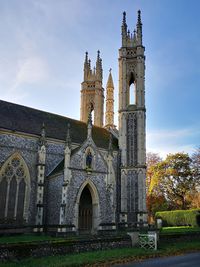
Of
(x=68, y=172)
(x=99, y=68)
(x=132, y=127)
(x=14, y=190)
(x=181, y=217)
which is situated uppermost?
(x=99, y=68)

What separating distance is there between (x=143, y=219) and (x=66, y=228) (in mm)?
10611

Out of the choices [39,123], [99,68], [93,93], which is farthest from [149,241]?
[99,68]

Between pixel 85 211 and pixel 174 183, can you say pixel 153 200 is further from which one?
pixel 85 211

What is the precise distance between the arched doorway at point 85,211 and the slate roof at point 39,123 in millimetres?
5691

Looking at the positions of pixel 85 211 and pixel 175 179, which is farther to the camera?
pixel 175 179

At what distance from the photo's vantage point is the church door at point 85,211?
29.5 m

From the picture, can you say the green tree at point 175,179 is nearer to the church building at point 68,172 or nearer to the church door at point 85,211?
the church building at point 68,172

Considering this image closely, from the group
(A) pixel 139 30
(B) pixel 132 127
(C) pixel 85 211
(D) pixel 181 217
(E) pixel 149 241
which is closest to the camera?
(E) pixel 149 241

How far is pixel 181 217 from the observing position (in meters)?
43.1

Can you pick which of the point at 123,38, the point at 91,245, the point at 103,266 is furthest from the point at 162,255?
the point at 123,38

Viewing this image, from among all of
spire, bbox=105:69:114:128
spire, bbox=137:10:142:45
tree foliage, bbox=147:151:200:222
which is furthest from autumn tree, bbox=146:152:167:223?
spire, bbox=137:10:142:45

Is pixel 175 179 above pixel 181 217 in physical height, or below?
above

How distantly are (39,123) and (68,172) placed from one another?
723 centimetres

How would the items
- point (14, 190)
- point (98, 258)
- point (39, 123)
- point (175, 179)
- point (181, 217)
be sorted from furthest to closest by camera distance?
point (175, 179) → point (181, 217) → point (39, 123) → point (14, 190) → point (98, 258)
